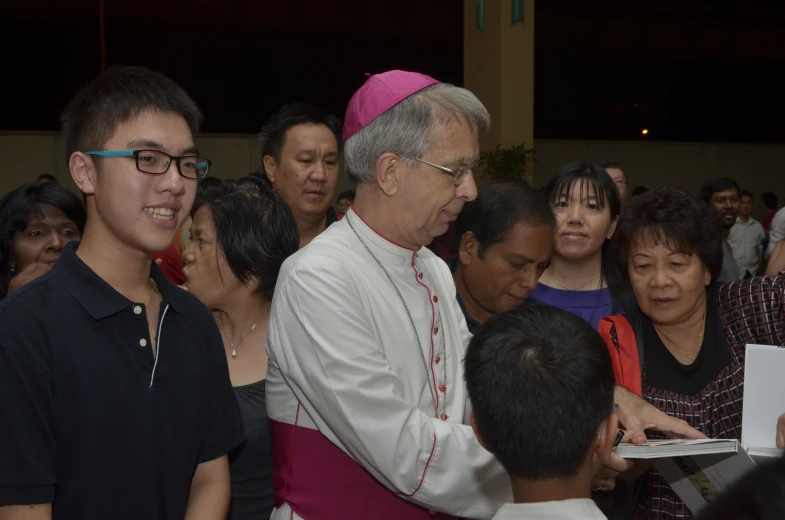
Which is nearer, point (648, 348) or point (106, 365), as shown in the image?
point (106, 365)

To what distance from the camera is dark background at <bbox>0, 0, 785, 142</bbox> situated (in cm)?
1101

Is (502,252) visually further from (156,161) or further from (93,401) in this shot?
(93,401)

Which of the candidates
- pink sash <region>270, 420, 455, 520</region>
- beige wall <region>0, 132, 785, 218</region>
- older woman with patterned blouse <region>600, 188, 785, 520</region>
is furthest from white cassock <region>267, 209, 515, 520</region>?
beige wall <region>0, 132, 785, 218</region>

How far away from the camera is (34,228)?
9.18 ft

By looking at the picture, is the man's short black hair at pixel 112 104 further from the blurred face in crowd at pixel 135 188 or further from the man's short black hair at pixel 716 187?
the man's short black hair at pixel 716 187

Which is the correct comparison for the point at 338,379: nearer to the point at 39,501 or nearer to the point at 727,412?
the point at 39,501

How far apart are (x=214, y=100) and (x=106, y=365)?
10900 millimetres

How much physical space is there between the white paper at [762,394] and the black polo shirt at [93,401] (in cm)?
131

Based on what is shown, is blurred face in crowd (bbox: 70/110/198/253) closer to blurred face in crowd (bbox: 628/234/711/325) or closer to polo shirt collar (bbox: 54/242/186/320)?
polo shirt collar (bbox: 54/242/186/320)

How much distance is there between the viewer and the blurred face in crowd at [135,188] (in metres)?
1.57

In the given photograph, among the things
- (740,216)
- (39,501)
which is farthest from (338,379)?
(740,216)

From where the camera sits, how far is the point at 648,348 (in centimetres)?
246

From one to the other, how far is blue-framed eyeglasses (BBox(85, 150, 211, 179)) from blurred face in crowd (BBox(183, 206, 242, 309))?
809 millimetres

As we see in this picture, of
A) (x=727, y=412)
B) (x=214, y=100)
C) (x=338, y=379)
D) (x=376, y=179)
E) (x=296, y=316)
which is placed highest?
(x=214, y=100)
